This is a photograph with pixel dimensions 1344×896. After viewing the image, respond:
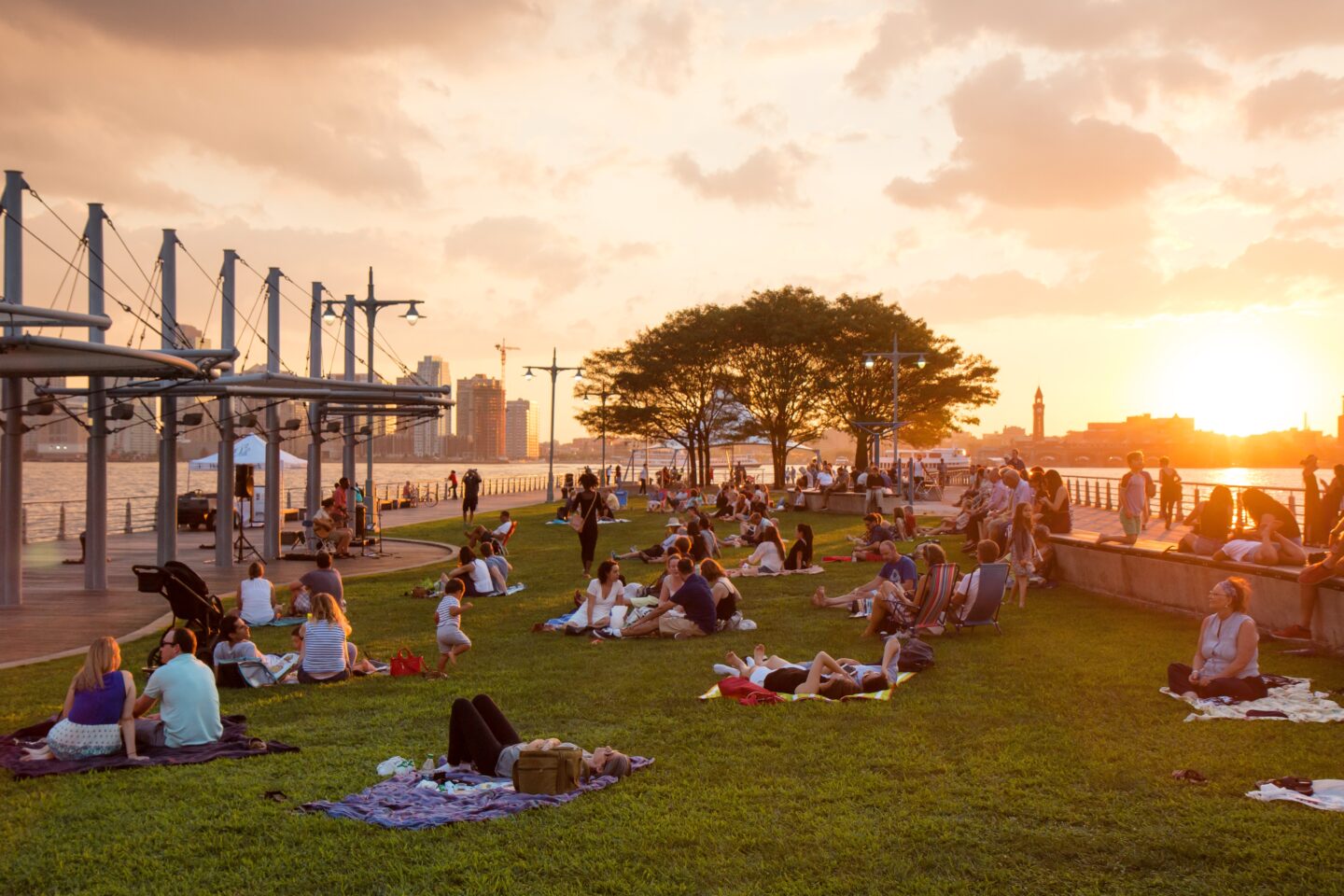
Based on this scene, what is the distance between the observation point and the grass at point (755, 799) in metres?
5.64

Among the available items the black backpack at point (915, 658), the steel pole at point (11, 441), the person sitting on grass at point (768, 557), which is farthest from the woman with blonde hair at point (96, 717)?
the person sitting on grass at point (768, 557)

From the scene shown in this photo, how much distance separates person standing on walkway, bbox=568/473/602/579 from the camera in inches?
778

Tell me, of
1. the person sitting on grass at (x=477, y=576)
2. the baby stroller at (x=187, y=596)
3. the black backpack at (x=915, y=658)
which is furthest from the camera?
the person sitting on grass at (x=477, y=576)

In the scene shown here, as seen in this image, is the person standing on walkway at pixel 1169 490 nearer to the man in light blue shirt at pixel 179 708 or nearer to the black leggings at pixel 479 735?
the black leggings at pixel 479 735

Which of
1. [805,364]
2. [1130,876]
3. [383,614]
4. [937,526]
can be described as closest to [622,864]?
[1130,876]

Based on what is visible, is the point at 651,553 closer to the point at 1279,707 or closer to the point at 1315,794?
the point at 1279,707

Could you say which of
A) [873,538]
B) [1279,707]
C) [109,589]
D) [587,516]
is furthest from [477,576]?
[1279,707]

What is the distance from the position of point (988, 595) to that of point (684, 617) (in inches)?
148

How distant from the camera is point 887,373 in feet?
186

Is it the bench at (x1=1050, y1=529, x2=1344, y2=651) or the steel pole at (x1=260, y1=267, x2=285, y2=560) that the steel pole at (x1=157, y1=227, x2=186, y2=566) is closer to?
the steel pole at (x1=260, y1=267, x2=285, y2=560)

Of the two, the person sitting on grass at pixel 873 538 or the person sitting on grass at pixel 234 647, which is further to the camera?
the person sitting on grass at pixel 873 538

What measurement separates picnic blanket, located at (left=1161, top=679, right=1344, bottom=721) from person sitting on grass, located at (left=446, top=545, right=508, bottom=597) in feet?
36.8

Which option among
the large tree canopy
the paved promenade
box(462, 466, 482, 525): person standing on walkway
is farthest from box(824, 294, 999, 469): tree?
the paved promenade

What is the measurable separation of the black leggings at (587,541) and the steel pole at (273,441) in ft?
25.7
